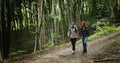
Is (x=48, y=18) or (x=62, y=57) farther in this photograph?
(x=48, y=18)

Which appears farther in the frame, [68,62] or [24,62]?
[24,62]

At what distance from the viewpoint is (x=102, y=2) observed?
122ft

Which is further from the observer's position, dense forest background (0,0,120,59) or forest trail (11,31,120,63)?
dense forest background (0,0,120,59)

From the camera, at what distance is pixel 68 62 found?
12523 millimetres

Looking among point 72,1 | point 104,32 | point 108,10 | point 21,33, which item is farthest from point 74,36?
point 21,33

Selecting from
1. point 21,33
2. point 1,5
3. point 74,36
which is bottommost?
point 21,33

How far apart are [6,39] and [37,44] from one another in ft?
12.3

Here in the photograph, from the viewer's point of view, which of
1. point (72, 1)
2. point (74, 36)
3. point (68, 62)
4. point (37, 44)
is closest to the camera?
point (68, 62)

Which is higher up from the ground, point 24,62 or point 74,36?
point 74,36

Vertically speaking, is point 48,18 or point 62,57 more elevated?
point 48,18

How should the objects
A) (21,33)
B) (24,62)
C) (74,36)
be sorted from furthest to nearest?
(21,33) → (74,36) → (24,62)

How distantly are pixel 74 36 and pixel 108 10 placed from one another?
22.0m

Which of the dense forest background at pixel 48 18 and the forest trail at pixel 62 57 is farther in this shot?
the dense forest background at pixel 48 18

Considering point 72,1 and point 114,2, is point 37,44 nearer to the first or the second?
point 72,1
